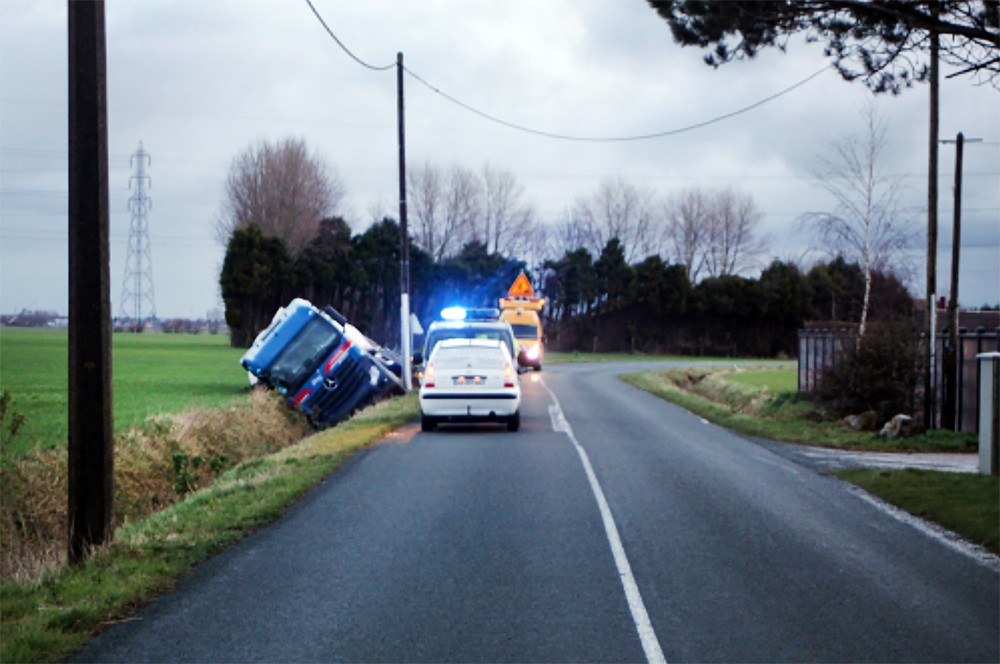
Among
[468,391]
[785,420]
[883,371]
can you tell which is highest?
[883,371]

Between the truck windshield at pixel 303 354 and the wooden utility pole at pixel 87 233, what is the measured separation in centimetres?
1898

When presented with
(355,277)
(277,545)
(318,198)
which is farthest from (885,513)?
(318,198)

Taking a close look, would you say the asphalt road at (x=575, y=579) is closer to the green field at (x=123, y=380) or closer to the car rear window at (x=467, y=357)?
the car rear window at (x=467, y=357)

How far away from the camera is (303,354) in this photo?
2859 centimetres

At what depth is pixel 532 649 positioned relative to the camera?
7.13 meters

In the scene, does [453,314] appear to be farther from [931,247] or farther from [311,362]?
[931,247]

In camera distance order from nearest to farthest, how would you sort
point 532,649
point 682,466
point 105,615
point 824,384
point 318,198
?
point 532,649 → point 105,615 → point 682,466 → point 824,384 → point 318,198

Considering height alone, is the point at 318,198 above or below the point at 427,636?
above

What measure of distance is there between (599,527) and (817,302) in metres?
74.1

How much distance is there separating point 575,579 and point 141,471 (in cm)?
1050

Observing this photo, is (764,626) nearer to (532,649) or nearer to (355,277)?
(532,649)

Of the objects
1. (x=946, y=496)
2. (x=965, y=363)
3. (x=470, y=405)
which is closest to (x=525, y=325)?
(x=965, y=363)

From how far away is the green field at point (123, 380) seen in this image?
21.9 metres

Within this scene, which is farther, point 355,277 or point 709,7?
point 355,277
